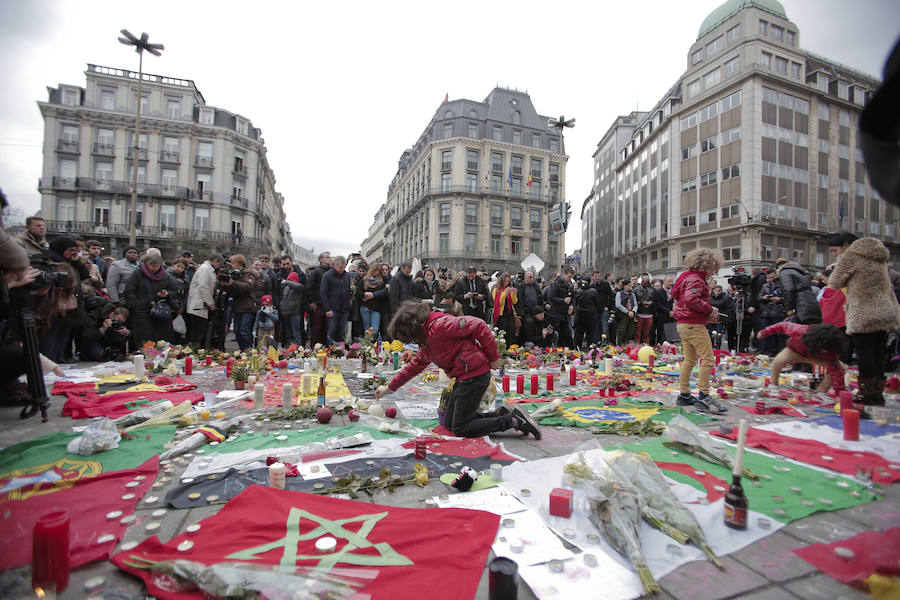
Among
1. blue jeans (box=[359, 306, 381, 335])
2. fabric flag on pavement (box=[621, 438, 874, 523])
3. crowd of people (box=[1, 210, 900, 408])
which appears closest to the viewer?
fabric flag on pavement (box=[621, 438, 874, 523])

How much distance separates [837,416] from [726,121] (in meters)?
37.8

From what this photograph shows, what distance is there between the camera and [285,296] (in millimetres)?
8703

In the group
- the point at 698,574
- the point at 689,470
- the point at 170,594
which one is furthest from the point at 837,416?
the point at 170,594

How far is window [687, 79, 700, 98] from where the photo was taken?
36156mm

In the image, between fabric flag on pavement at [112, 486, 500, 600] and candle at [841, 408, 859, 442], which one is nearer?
fabric flag on pavement at [112, 486, 500, 600]

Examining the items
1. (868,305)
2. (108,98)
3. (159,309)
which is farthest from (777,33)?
(108,98)

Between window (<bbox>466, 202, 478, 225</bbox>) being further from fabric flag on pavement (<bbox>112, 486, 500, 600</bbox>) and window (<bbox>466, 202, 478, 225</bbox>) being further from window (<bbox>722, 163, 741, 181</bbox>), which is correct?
fabric flag on pavement (<bbox>112, 486, 500, 600</bbox>)

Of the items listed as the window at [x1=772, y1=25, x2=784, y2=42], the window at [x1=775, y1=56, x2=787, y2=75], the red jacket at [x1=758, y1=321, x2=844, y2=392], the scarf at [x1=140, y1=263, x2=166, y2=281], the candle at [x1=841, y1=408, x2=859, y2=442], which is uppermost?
the window at [x1=772, y1=25, x2=784, y2=42]

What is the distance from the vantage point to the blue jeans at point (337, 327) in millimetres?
9133

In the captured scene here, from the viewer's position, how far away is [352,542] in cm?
205

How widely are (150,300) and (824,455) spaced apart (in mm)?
9656

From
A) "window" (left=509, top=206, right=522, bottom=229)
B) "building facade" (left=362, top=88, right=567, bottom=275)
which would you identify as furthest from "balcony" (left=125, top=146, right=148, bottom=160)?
"window" (left=509, top=206, right=522, bottom=229)

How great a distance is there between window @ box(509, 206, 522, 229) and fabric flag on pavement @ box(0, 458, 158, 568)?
45.8 meters

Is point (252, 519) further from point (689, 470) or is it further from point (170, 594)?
point (689, 470)
